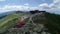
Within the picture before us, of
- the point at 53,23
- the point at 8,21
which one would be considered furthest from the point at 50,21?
the point at 8,21

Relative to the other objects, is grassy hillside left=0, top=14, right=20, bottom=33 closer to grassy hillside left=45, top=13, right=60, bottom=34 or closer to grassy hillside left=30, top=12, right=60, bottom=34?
grassy hillside left=30, top=12, right=60, bottom=34

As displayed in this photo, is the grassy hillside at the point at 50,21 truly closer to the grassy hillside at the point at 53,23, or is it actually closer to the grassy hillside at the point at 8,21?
the grassy hillside at the point at 53,23

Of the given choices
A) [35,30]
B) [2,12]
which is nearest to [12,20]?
[2,12]

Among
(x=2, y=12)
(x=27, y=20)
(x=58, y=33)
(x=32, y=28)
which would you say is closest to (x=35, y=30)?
(x=32, y=28)

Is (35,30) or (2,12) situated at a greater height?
(2,12)

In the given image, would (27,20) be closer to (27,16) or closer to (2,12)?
(27,16)

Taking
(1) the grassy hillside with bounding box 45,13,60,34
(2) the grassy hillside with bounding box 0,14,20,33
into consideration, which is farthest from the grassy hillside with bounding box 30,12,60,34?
(2) the grassy hillside with bounding box 0,14,20,33

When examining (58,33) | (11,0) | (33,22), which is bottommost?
(58,33)

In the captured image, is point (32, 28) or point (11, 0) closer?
point (32, 28)

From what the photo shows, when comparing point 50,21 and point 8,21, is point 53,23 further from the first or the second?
point 8,21

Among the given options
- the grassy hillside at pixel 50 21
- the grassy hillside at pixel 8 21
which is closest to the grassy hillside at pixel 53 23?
the grassy hillside at pixel 50 21
